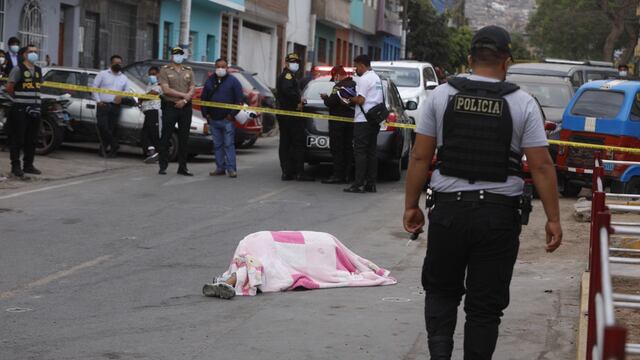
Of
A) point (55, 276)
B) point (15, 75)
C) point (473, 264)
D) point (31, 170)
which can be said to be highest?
point (15, 75)

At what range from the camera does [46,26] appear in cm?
2714

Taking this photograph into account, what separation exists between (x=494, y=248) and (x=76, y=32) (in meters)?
24.6

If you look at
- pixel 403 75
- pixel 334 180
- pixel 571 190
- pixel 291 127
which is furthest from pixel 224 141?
pixel 403 75

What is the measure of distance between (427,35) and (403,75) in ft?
145

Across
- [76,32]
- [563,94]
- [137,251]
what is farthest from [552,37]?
[137,251]

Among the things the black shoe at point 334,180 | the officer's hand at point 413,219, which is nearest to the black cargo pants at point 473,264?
the officer's hand at point 413,219

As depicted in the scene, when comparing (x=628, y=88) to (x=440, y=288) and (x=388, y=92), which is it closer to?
(x=388, y=92)

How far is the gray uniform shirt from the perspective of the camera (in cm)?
551

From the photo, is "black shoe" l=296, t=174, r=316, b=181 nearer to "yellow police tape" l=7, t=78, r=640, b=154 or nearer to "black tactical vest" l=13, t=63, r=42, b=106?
"yellow police tape" l=7, t=78, r=640, b=154

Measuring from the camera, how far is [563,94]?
2023 centimetres

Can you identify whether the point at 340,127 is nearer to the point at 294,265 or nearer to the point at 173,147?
the point at 173,147

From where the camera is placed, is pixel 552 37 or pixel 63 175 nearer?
pixel 63 175

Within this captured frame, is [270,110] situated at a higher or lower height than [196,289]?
higher

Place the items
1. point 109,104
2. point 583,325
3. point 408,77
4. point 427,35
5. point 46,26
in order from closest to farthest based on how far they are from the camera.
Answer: point 583,325 → point 109,104 → point 408,77 → point 46,26 → point 427,35
